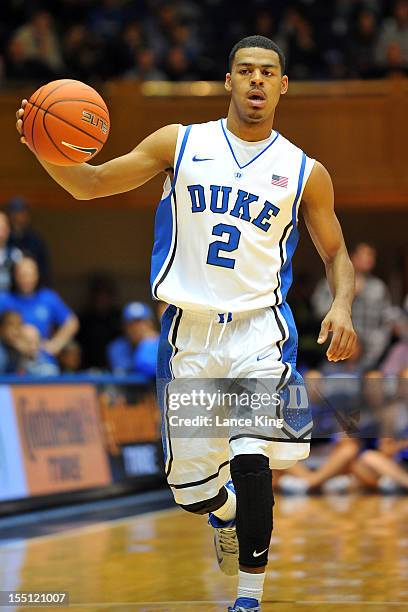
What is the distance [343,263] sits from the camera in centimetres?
541

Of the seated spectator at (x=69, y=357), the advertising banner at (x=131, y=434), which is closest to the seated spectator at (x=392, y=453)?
the advertising banner at (x=131, y=434)

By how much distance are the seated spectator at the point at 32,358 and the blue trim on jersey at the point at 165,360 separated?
5182 millimetres

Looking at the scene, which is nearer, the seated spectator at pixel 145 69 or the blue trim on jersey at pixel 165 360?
the blue trim on jersey at pixel 165 360

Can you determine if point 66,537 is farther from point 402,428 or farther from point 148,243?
point 148,243

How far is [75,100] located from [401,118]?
11.5m

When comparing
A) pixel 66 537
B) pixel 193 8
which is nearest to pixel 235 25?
pixel 193 8

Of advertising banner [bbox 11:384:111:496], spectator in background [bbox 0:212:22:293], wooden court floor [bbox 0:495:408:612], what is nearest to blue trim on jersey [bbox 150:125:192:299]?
wooden court floor [bbox 0:495:408:612]

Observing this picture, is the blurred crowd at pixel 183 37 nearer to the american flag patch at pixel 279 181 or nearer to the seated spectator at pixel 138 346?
the seated spectator at pixel 138 346

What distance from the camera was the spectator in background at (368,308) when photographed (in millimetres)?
13281

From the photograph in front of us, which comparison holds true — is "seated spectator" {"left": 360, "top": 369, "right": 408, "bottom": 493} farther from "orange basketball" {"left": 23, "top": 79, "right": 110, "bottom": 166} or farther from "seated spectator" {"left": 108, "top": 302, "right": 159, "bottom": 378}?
"orange basketball" {"left": 23, "top": 79, "right": 110, "bottom": 166}

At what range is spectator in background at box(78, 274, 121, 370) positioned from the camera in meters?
15.2

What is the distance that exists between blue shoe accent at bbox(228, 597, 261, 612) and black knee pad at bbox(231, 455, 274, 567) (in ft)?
0.48

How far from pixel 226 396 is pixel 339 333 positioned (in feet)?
1.95

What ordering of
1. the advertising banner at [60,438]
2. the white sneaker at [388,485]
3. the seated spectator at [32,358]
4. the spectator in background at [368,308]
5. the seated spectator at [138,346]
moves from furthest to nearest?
the spectator in background at [368,308] → the seated spectator at [138,346] → the white sneaker at [388,485] → the seated spectator at [32,358] → the advertising banner at [60,438]
